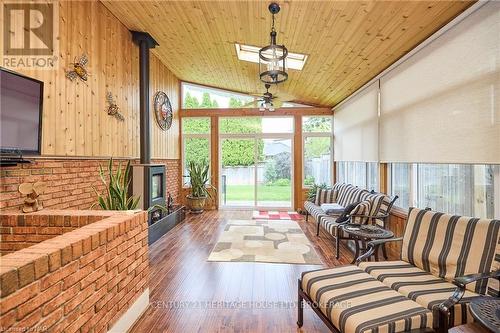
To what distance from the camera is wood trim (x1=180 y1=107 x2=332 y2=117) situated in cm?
709

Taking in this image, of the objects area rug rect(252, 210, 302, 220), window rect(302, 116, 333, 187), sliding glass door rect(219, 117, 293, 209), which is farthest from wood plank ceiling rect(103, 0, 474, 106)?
area rug rect(252, 210, 302, 220)

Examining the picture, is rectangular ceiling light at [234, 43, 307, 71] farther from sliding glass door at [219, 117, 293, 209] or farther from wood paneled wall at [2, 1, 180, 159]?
sliding glass door at [219, 117, 293, 209]

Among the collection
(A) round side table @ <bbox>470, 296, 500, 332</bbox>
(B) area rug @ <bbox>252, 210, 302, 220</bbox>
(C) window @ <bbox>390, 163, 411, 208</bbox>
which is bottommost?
(B) area rug @ <bbox>252, 210, 302, 220</bbox>

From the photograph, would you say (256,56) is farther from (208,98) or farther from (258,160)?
(258,160)

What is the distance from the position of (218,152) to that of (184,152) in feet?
3.32

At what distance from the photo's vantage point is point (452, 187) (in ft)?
9.29

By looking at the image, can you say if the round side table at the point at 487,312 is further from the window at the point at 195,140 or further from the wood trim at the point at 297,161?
the window at the point at 195,140

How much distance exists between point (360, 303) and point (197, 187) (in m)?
5.49

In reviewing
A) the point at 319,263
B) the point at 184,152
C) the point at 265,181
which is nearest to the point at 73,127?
the point at 319,263

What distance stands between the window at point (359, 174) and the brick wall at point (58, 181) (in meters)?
4.65

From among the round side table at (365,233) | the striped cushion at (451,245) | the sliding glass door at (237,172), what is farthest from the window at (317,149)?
the striped cushion at (451,245)

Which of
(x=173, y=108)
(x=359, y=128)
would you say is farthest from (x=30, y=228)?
(x=359, y=128)

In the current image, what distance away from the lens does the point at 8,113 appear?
7.22 ft

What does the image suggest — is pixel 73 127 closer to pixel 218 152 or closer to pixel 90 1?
pixel 90 1
